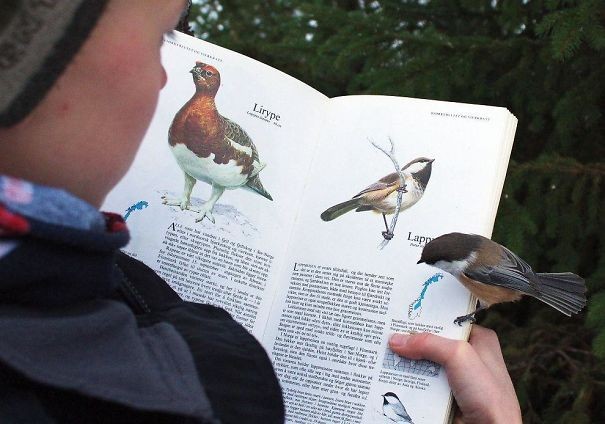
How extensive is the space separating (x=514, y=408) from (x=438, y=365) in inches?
5.5

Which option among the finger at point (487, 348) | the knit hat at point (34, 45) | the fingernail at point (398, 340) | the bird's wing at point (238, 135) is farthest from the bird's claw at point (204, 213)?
the knit hat at point (34, 45)

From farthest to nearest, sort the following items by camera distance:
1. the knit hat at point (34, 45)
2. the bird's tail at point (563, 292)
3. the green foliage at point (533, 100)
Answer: the green foliage at point (533, 100) → the bird's tail at point (563, 292) → the knit hat at point (34, 45)

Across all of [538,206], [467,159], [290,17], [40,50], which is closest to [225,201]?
[467,159]

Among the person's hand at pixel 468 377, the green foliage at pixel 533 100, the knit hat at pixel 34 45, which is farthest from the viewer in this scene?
the green foliage at pixel 533 100

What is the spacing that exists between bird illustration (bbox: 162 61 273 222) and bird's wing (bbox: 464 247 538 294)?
399mm

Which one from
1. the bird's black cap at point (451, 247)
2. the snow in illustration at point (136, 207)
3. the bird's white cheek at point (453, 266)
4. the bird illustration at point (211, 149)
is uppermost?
the bird illustration at point (211, 149)

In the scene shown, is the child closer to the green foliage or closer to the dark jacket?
the dark jacket

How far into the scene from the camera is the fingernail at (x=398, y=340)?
117 cm

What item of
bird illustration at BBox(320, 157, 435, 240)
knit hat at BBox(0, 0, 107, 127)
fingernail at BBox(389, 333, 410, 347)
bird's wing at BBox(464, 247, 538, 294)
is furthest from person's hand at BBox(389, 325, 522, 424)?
knit hat at BBox(0, 0, 107, 127)

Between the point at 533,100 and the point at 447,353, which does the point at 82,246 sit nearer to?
the point at 447,353

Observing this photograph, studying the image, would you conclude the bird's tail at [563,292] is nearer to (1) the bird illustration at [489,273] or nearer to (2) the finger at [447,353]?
(1) the bird illustration at [489,273]

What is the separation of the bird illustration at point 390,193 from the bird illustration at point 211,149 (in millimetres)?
141

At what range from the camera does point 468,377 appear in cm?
113

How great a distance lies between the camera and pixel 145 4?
2.31 feet
